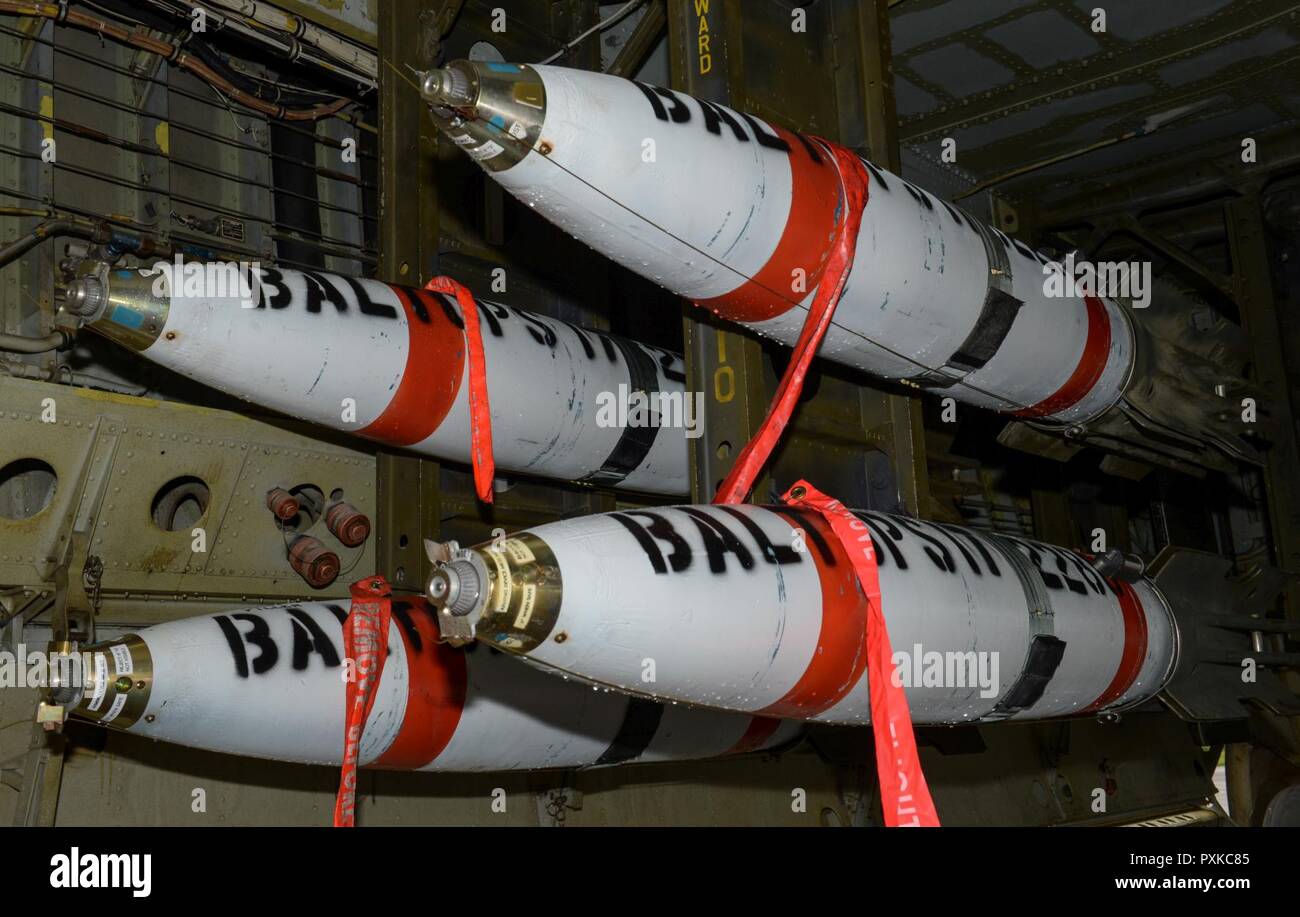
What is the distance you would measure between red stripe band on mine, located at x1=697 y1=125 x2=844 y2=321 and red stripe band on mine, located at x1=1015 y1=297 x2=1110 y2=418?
1.17 metres

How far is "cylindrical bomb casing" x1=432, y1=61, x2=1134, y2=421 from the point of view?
2.18m

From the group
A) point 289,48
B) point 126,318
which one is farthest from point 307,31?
point 126,318

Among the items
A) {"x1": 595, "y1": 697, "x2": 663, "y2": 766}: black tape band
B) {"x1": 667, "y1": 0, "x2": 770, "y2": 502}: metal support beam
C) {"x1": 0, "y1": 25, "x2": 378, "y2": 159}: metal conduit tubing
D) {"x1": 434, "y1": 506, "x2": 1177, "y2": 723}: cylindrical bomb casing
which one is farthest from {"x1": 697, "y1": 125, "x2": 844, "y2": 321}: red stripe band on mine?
{"x1": 0, "y1": 25, "x2": 378, "y2": 159}: metal conduit tubing

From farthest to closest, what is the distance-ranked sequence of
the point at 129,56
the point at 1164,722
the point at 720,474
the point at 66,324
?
1. the point at 1164,722
2. the point at 129,56
3. the point at 720,474
4. the point at 66,324

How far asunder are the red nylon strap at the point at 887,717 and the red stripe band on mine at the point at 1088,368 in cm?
135

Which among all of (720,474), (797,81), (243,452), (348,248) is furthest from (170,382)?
(797,81)

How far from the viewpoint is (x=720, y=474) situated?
286 centimetres

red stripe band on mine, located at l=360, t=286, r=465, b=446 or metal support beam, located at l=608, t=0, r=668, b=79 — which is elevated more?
metal support beam, located at l=608, t=0, r=668, b=79

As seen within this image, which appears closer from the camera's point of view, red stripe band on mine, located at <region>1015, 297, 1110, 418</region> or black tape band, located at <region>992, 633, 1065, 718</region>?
black tape band, located at <region>992, 633, 1065, 718</region>

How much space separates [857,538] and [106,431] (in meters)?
2.02

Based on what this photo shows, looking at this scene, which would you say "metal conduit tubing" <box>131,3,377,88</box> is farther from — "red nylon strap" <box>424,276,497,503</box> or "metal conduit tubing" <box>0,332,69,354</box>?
"red nylon strap" <box>424,276,497,503</box>

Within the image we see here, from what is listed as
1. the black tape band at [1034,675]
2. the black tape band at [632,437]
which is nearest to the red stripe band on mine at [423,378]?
the black tape band at [632,437]

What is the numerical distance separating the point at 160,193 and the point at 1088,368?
2.70m

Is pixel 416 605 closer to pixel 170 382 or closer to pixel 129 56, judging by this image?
pixel 170 382
